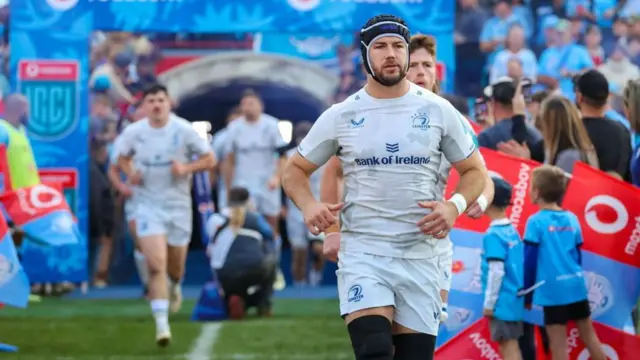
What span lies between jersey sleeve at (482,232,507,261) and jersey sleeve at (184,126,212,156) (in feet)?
15.4

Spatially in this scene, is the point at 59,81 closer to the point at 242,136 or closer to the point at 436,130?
the point at 242,136

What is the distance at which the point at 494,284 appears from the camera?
805 centimetres

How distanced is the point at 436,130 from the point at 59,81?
34.2 ft

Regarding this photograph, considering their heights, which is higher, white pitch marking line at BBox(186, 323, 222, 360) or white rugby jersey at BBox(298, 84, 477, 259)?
white rugby jersey at BBox(298, 84, 477, 259)

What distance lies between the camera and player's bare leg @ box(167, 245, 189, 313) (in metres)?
12.6

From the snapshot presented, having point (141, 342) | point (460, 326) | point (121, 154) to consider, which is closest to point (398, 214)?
point (460, 326)

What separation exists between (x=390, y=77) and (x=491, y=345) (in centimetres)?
273

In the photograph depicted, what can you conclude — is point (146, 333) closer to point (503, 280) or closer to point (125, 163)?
point (125, 163)

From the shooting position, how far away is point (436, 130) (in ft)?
20.3

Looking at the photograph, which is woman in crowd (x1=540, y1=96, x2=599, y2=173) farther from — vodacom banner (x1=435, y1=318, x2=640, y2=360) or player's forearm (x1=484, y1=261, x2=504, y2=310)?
player's forearm (x1=484, y1=261, x2=504, y2=310)

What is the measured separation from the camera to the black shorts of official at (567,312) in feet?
27.3

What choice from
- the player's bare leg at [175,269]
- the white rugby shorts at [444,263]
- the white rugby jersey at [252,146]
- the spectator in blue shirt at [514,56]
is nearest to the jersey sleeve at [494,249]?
the white rugby shorts at [444,263]

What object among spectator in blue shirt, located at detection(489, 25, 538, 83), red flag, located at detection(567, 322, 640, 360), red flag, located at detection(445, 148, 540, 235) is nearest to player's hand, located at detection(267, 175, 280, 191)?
spectator in blue shirt, located at detection(489, 25, 538, 83)

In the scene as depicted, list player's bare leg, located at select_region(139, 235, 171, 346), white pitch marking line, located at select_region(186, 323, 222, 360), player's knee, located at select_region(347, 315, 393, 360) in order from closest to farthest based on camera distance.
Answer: player's knee, located at select_region(347, 315, 393, 360) < white pitch marking line, located at select_region(186, 323, 222, 360) < player's bare leg, located at select_region(139, 235, 171, 346)
